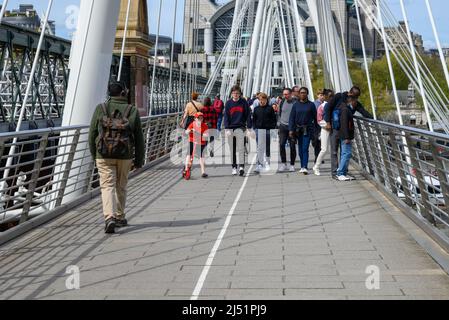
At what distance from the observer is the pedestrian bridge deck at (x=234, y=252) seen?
664cm

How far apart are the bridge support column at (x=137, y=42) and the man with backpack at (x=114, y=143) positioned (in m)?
19.6

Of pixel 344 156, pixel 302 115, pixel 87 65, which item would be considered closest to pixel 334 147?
pixel 344 156

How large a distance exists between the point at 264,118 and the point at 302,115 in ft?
3.04

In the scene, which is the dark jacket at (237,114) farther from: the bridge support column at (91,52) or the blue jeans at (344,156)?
the bridge support column at (91,52)

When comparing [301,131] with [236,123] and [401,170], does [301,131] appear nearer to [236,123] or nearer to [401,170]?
[236,123]

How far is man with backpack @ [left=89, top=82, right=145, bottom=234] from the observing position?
9.30m

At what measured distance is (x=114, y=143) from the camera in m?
9.30

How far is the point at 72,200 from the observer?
38.4 ft

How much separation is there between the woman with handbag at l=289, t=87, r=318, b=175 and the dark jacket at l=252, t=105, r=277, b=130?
2.30 ft

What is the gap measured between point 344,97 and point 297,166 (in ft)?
11.3

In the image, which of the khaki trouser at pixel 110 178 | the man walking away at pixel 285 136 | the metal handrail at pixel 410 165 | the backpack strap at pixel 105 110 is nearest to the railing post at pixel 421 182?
the metal handrail at pixel 410 165

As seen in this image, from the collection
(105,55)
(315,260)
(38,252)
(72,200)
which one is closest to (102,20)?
(105,55)

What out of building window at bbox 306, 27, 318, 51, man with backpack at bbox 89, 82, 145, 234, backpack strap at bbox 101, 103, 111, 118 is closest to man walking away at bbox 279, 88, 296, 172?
man with backpack at bbox 89, 82, 145, 234
